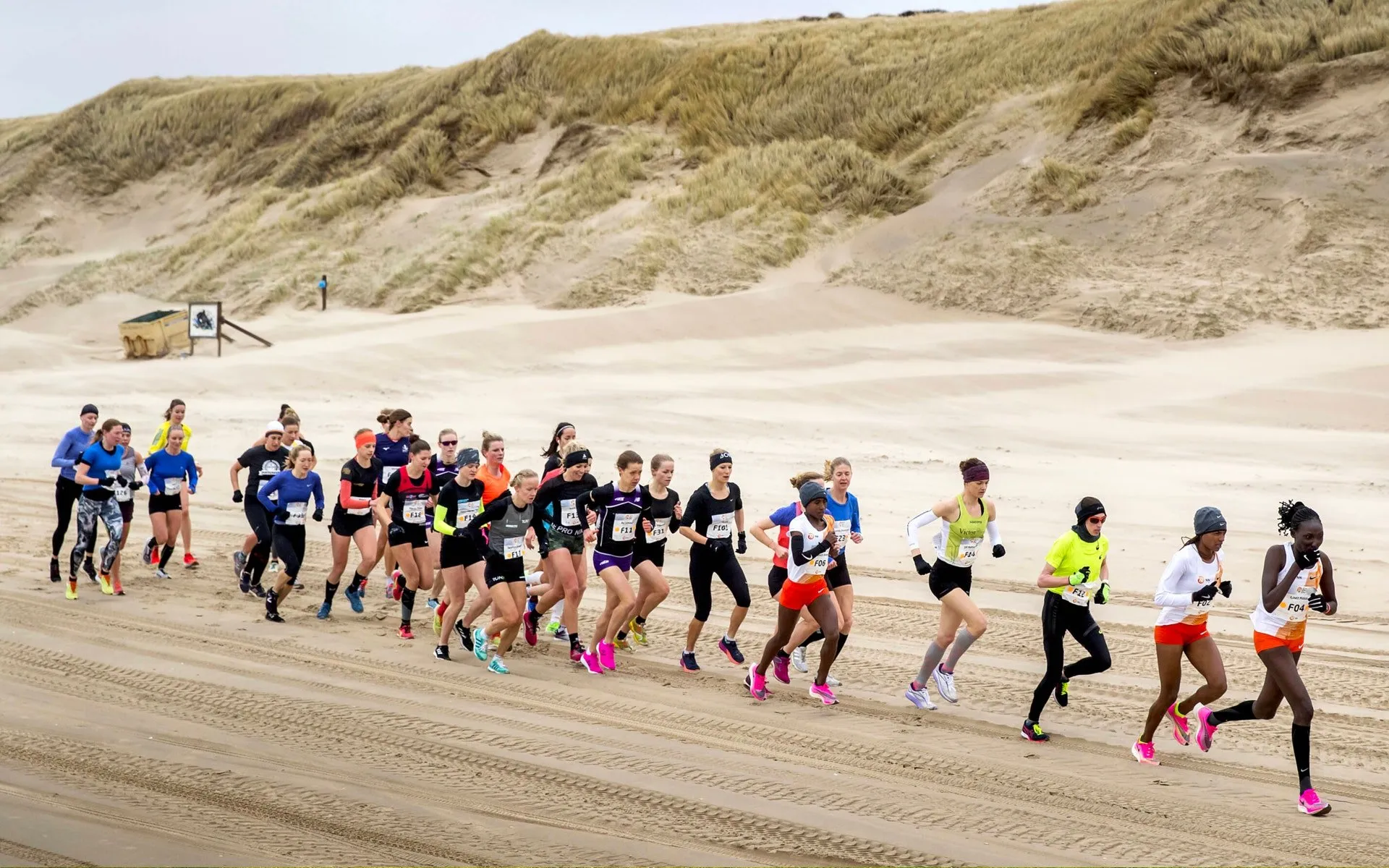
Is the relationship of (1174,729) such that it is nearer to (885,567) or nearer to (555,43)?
(885,567)

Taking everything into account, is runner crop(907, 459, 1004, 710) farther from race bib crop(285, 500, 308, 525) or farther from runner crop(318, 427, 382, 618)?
race bib crop(285, 500, 308, 525)

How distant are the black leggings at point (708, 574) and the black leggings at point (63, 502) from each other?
22.7ft

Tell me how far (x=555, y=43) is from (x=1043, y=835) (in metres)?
47.6

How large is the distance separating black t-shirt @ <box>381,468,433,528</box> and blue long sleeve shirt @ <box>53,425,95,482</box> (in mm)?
3653

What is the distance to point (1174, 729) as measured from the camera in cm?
864

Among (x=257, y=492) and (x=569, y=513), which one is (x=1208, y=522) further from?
(x=257, y=492)

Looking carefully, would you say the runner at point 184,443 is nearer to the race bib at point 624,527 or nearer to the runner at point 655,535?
the race bib at point 624,527

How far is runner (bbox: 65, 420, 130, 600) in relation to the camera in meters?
12.6

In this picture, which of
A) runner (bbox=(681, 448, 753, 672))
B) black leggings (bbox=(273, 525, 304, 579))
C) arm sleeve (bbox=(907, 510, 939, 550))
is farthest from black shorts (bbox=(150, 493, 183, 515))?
arm sleeve (bbox=(907, 510, 939, 550))

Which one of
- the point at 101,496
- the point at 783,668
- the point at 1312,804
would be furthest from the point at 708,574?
the point at 101,496

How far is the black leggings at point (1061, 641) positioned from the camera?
866 cm

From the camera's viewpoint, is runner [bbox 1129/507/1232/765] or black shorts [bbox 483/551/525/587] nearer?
runner [bbox 1129/507/1232/765]

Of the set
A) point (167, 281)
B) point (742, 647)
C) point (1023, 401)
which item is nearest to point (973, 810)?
point (742, 647)

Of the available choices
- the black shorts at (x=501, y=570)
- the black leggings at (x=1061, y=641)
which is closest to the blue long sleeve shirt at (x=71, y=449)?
the black shorts at (x=501, y=570)
